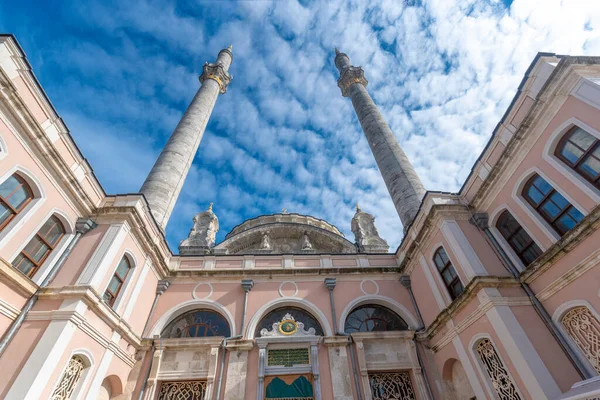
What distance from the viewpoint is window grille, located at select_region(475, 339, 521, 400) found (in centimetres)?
710

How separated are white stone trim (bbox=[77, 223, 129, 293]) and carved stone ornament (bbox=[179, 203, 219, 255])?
7.43 metres

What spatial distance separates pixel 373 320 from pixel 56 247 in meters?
10.9

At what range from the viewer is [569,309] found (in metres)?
6.82

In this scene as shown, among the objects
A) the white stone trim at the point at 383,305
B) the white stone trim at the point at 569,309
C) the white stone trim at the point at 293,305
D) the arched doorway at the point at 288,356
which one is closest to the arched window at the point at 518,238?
the white stone trim at the point at 569,309

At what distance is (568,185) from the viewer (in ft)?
23.2

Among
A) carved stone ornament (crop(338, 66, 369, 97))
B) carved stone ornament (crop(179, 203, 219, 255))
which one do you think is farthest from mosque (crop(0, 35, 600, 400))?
carved stone ornament (crop(338, 66, 369, 97))

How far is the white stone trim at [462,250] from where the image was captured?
8.49 m

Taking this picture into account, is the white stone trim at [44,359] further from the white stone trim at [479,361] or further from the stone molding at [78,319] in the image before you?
the white stone trim at [479,361]

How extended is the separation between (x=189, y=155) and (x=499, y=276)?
57.4 feet

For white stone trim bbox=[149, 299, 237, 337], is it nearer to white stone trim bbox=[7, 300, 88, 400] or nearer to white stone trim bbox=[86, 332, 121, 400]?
white stone trim bbox=[86, 332, 121, 400]

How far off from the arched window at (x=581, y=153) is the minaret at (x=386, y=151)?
26.1 ft

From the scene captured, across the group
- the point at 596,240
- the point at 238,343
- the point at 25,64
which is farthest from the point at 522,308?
the point at 25,64

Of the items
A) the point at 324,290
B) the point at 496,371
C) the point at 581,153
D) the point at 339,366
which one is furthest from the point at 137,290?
the point at 581,153

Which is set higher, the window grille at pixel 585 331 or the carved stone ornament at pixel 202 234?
the carved stone ornament at pixel 202 234
